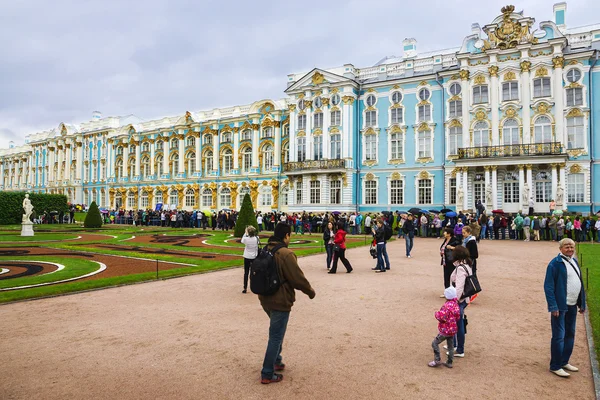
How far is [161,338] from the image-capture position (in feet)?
23.0

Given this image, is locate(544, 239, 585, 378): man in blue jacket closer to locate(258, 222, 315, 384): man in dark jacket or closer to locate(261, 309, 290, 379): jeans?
locate(258, 222, 315, 384): man in dark jacket

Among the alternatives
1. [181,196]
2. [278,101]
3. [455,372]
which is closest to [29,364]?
[455,372]

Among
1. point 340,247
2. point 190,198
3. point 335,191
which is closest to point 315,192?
point 335,191

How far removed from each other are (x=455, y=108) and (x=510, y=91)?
185 inches

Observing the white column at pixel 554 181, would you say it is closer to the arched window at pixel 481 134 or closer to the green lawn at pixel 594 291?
the arched window at pixel 481 134

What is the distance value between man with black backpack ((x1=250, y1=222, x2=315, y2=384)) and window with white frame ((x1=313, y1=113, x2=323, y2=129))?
A: 40.4 m

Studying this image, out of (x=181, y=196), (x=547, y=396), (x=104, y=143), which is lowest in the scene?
(x=547, y=396)

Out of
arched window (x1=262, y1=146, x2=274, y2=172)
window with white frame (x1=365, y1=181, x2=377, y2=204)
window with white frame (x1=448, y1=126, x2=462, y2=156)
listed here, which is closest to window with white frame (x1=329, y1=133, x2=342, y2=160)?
window with white frame (x1=365, y1=181, x2=377, y2=204)

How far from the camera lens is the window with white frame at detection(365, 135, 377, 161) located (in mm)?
43156

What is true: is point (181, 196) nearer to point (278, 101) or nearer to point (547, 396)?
point (278, 101)

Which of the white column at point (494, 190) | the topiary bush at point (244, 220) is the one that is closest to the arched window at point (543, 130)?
the white column at point (494, 190)

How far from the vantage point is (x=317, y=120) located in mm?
44969

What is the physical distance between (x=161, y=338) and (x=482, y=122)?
120 ft

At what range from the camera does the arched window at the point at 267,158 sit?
51875 millimetres
